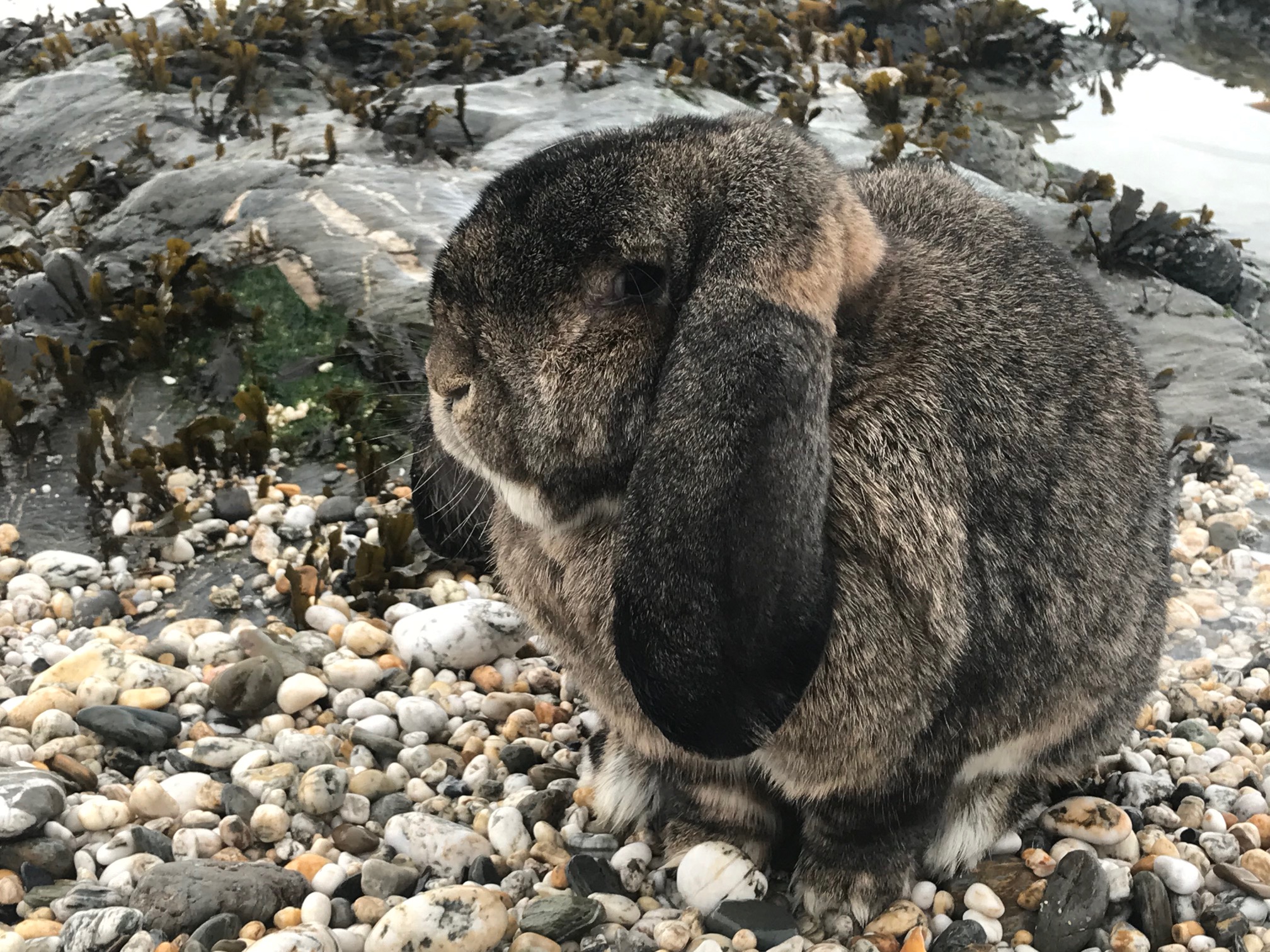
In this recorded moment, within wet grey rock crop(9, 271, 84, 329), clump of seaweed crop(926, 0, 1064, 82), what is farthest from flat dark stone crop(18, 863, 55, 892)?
clump of seaweed crop(926, 0, 1064, 82)

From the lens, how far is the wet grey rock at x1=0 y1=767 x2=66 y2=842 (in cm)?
288

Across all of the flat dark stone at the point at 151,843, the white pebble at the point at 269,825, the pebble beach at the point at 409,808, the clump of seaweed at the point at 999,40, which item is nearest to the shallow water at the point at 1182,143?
the clump of seaweed at the point at 999,40

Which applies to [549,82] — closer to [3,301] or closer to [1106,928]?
[3,301]

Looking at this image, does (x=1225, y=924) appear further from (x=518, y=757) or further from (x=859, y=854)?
(x=518, y=757)

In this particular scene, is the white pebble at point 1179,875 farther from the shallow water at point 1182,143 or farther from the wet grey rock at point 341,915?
→ the shallow water at point 1182,143

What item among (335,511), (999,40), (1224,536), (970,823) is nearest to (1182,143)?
(999,40)

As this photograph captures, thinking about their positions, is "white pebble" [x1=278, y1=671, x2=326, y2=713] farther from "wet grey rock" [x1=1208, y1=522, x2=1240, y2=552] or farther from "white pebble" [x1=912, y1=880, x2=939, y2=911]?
"wet grey rock" [x1=1208, y1=522, x2=1240, y2=552]

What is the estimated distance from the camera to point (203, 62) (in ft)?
30.4

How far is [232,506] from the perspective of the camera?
4.80m

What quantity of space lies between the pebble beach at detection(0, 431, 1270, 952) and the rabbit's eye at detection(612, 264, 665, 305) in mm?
1207

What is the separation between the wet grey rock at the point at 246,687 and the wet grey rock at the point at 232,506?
→ 4.28 ft

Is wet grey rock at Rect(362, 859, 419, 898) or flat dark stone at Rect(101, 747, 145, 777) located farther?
flat dark stone at Rect(101, 747, 145, 777)

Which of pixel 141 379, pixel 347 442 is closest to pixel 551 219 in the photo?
pixel 347 442

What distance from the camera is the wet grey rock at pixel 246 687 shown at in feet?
11.8
